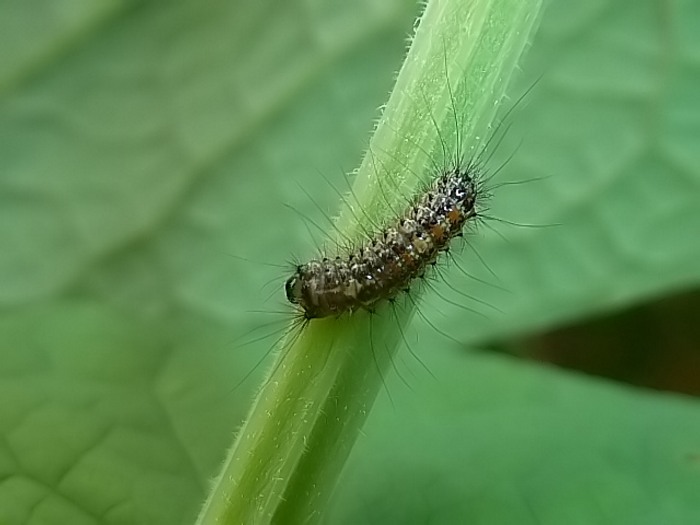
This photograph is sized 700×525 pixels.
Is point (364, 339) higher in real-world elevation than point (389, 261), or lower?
lower

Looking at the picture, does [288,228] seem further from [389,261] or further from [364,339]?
[364,339]

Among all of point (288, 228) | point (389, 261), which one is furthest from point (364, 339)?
point (288, 228)

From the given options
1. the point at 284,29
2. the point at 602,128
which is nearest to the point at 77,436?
the point at 284,29

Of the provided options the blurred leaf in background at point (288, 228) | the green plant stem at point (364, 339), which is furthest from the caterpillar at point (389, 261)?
the blurred leaf in background at point (288, 228)

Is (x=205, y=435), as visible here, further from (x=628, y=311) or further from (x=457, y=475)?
(x=628, y=311)

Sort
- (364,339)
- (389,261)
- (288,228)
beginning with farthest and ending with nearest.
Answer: (288,228) < (389,261) < (364,339)

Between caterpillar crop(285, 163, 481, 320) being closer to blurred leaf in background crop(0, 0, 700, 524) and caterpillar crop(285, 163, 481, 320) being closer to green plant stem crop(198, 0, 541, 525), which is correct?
green plant stem crop(198, 0, 541, 525)

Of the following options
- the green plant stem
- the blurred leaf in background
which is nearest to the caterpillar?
the green plant stem

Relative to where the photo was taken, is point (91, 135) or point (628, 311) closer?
point (91, 135)
